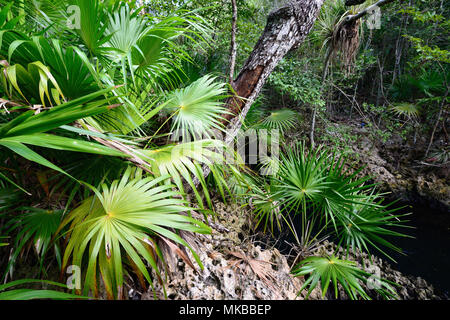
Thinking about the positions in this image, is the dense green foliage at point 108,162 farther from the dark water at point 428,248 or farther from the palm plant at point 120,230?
the dark water at point 428,248

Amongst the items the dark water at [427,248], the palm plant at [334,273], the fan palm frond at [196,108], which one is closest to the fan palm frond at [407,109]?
the dark water at [427,248]

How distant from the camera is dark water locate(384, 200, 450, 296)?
2117 mm

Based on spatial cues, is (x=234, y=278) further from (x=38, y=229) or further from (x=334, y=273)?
(x=38, y=229)

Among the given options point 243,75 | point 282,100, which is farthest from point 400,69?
point 243,75

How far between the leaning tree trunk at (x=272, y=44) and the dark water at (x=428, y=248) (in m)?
2.47

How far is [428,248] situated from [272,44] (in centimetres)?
304

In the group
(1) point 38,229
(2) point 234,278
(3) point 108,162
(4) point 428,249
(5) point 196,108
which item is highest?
(5) point 196,108

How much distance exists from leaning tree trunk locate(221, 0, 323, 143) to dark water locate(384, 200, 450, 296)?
2471 mm

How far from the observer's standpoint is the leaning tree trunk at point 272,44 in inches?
55.6

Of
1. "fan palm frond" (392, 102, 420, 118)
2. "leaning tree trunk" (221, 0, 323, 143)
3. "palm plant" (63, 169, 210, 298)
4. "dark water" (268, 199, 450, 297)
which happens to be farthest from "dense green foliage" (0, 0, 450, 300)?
"fan palm frond" (392, 102, 420, 118)

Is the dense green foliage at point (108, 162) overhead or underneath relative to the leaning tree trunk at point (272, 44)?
underneath

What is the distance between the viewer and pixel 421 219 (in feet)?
9.41

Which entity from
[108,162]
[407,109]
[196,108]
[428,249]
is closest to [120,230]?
[108,162]

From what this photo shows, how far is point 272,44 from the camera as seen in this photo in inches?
56.4
